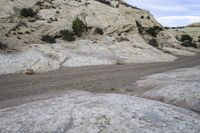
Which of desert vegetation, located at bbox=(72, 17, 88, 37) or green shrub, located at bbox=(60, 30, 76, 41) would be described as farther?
desert vegetation, located at bbox=(72, 17, 88, 37)

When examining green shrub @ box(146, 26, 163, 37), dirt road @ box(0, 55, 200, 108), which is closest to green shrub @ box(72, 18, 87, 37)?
dirt road @ box(0, 55, 200, 108)

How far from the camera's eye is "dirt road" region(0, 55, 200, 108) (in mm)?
19656

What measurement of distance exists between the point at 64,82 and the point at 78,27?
72.8 ft

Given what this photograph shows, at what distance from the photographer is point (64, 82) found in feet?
79.7

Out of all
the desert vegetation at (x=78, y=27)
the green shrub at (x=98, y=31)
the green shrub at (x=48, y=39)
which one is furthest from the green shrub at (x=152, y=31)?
the green shrub at (x=48, y=39)

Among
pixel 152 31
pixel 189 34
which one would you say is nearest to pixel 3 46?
pixel 152 31

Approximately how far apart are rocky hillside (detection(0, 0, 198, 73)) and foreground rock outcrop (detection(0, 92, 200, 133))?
1509 cm

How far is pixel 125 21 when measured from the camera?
5491cm

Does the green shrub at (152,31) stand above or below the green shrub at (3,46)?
above

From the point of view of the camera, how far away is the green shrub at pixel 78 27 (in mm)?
45000

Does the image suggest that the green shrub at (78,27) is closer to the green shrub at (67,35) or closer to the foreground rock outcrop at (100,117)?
the green shrub at (67,35)

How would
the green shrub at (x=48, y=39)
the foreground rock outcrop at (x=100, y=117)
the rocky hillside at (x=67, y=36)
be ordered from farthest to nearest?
the green shrub at (x=48, y=39) < the rocky hillside at (x=67, y=36) < the foreground rock outcrop at (x=100, y=117)

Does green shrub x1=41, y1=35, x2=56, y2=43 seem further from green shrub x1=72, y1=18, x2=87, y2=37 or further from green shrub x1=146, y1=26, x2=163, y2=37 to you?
green shrub x1=146, y1=26, x2=163, y2=37

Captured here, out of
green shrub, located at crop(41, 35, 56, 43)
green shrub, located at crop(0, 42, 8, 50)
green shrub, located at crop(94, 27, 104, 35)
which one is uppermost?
green shrub, located at crop(94, 27, 104, 35)
